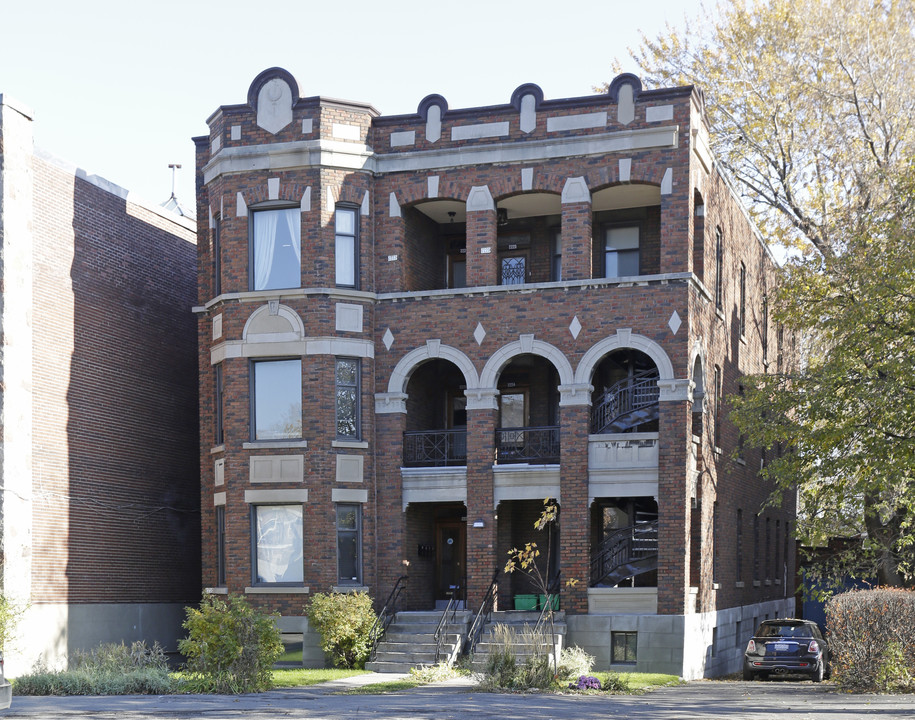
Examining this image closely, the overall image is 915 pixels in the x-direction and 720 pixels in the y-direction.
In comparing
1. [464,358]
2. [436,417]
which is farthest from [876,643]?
[436,417]

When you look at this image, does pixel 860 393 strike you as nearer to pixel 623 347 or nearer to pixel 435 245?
pixel 623 347

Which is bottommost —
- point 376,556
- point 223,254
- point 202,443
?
point 376,556

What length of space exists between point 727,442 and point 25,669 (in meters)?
17.8

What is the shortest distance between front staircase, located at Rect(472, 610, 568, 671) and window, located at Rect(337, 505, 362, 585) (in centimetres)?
324

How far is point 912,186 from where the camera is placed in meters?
25.6

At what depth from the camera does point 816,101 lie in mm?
35375

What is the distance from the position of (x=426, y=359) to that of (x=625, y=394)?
15.3ft

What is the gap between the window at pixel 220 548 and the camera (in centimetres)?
2895

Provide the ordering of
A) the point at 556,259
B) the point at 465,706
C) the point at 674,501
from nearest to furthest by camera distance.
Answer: the point at 465,706 → the point at 674,501 → the point at 556,259

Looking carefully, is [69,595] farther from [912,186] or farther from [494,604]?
[912,186]

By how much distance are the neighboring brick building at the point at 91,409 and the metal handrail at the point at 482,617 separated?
8.46 m

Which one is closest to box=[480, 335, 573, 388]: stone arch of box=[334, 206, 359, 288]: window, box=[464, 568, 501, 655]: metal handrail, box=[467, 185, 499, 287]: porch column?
box=[467, 185, 499, 287]: porch column

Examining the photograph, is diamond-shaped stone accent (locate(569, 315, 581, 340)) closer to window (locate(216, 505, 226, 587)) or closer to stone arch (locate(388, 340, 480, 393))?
stone arch (locate(388, 340, 480, 393))

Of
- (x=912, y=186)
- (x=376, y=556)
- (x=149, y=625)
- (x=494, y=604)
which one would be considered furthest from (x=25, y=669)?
(x=912, y=186)
